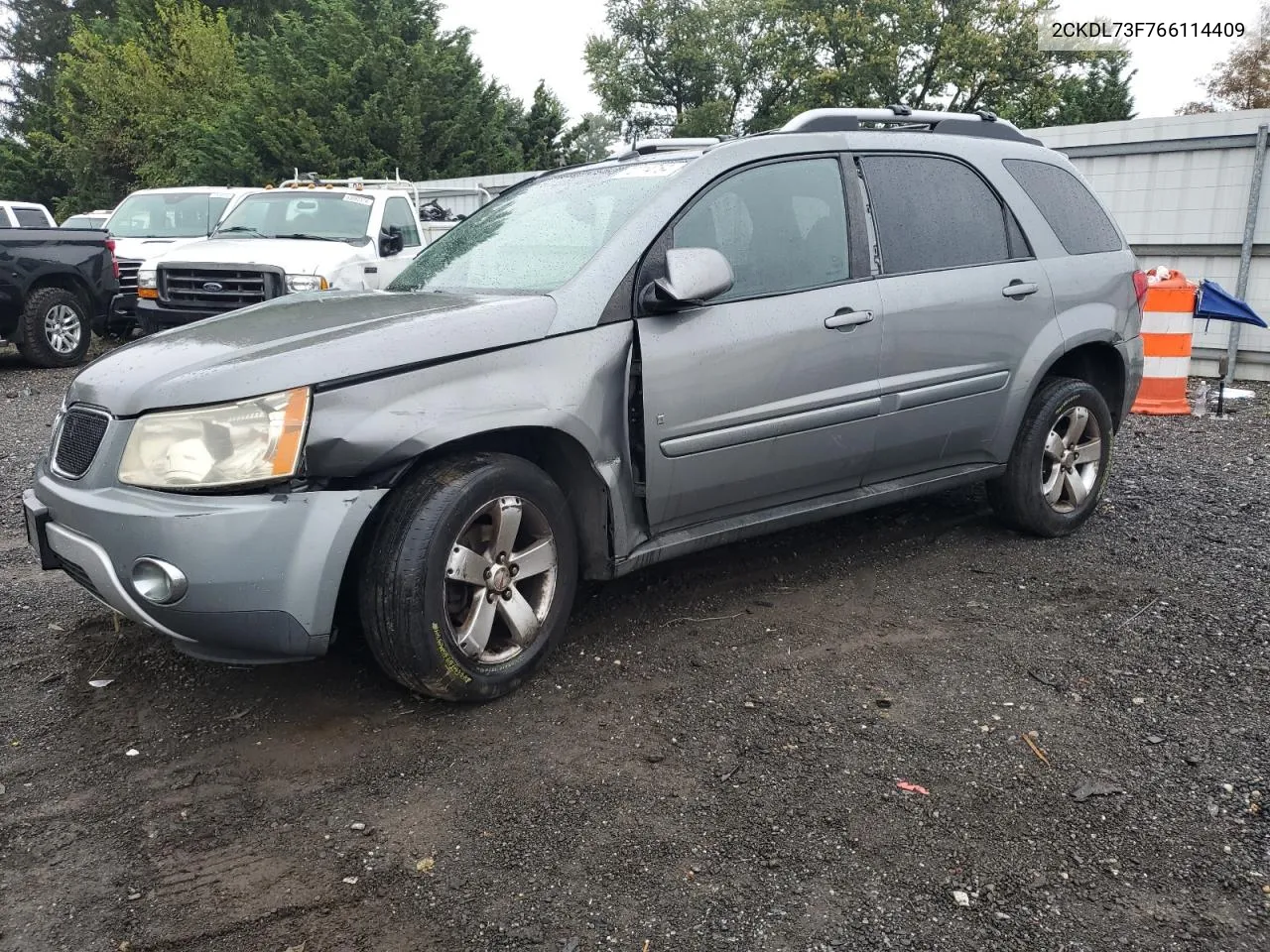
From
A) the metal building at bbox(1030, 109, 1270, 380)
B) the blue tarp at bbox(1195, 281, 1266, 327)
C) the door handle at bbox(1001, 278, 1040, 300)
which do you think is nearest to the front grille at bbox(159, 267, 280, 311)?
the door handle at bbox(1001, 278, 1040, 300)

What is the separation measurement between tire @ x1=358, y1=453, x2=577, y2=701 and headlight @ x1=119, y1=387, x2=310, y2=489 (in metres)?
0.36

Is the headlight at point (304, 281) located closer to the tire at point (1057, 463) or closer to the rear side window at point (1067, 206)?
the rear side window at point (1067, 206)

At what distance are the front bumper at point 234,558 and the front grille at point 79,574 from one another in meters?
0.05

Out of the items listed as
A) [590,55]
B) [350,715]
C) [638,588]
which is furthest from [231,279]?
[590,55]

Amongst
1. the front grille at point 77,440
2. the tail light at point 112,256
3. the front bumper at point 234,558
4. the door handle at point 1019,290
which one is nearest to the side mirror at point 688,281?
the front bumper at point 234,558

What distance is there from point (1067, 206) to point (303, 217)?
8.05 m

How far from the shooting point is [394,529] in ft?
10.1

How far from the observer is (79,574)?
319 centimetres

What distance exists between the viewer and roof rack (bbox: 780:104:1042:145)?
4.25 metres

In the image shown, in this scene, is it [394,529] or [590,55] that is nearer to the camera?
[394,529]

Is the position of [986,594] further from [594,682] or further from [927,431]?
[594,682]

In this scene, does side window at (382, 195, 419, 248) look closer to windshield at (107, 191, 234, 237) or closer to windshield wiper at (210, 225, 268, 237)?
windshield wiper at (210, 225, 268, 237)

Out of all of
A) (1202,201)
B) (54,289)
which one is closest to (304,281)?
(54,289)

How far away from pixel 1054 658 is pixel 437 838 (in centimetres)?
222
